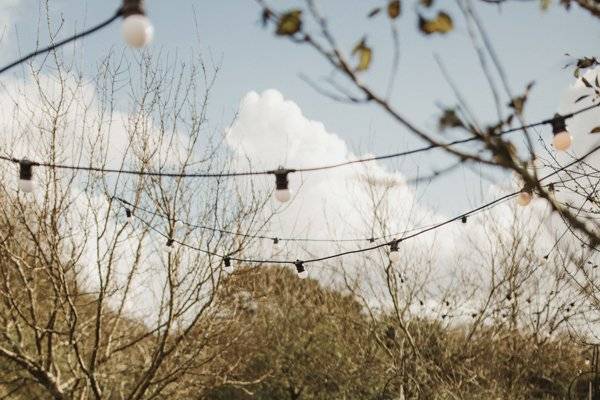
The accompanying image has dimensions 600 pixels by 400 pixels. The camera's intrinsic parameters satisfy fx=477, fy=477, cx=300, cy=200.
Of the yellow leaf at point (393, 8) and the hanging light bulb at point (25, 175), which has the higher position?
the hanging light bulb at point (25, 175)

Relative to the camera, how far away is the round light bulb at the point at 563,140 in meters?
2.38

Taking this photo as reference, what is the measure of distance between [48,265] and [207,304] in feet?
6.70

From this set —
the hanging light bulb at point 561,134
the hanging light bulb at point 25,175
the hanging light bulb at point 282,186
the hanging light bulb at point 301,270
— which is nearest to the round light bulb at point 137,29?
the hanging light bulb at point 282,186

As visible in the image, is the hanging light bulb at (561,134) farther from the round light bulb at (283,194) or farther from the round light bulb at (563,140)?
the round light bulb at (283,194)

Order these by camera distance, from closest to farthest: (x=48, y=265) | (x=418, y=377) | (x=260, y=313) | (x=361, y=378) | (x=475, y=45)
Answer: (x=475, y=45), (x=48, y=265), (x=418, y=377), (x=361, y=378), (x=260, y=313)

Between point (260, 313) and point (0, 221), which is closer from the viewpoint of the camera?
point (0, 221)

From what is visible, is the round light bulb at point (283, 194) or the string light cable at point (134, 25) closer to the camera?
the string light cable at point (134, 25)

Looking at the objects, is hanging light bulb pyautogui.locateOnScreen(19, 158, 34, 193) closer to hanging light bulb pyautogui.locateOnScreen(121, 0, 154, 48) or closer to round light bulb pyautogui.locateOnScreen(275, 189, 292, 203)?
round light bulb pyautogui.locateOnScreen(275, 189, 292, 203)

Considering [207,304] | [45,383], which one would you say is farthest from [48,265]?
[207,304]

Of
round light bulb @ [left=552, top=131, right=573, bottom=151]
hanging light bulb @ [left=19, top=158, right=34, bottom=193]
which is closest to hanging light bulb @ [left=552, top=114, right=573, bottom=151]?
round light bulb @ [left=552, top=131, right=573, bottom=151]

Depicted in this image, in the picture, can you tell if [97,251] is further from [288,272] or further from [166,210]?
[288,272]

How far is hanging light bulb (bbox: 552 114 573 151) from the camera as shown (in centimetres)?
238

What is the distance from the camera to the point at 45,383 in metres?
6.09

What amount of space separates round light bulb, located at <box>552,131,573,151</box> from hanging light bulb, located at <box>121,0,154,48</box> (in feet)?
6.47
